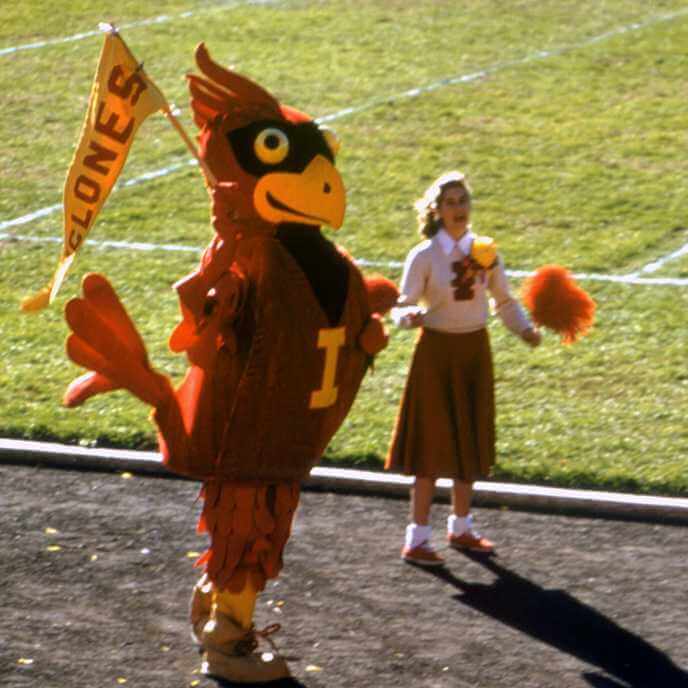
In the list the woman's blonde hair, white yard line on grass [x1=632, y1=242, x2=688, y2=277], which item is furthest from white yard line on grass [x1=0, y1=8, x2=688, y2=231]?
the woman's blonde hair

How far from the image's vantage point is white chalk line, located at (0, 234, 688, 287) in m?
12.5

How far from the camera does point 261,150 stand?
6762 mm

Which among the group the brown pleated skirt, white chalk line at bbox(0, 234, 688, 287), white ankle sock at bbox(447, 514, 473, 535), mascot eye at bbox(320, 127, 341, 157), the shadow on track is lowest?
the shadow on track

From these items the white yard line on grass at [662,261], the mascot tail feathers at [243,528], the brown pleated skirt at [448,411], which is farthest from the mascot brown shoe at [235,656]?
the white yard line on grass at [662,261]

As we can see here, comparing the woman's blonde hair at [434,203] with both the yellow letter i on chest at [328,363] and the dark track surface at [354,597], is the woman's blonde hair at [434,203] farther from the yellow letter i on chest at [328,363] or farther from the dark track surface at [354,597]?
the dark track surface at [354,597]

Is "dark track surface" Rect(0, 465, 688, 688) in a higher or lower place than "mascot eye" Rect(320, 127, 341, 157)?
lower

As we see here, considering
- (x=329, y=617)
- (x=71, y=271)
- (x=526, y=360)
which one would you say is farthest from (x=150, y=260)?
(x=329, y=617)

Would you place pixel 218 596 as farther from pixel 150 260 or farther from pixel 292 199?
pixel 150 260

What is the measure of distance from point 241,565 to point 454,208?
188 cm

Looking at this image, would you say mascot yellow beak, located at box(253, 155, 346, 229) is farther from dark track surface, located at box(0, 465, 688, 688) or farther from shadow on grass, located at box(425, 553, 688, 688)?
shadow on grass, located at box(425, 553, 688, 688)

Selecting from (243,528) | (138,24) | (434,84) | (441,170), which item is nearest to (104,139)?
(243,528)

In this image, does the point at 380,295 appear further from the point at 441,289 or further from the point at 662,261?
the point at 662,261

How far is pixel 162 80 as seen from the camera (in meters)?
18.8

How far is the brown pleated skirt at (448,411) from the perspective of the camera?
311 inches
